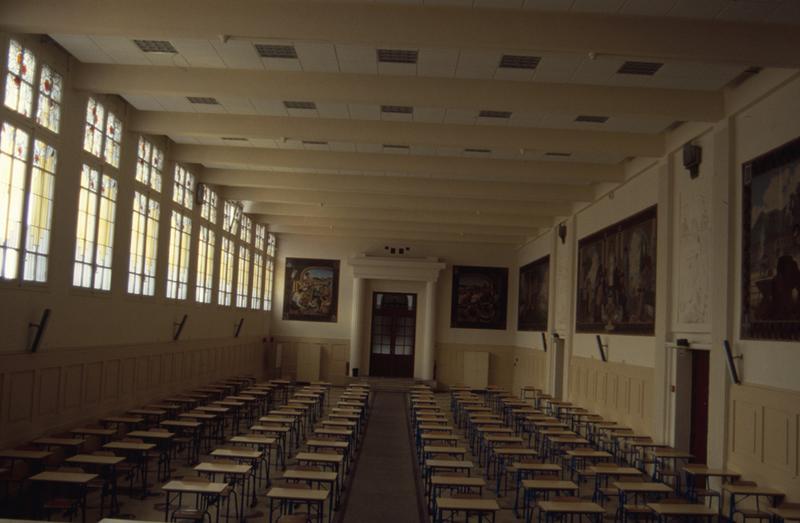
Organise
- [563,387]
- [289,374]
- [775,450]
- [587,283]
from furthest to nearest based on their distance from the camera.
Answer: [289,374] → [563,387] → [587,283] → [775,450]

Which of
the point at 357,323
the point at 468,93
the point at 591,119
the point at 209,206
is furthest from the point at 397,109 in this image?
the point at 357,323

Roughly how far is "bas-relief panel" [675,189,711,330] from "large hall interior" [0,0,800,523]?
67 mm

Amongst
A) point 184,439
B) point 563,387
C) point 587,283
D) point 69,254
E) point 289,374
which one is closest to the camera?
point 69,254

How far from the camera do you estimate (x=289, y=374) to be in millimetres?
32219

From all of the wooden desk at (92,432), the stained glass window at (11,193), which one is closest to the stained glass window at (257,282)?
the wooden desk at (92,432)

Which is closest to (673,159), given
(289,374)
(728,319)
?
(728,319)

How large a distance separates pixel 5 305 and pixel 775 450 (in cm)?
1127

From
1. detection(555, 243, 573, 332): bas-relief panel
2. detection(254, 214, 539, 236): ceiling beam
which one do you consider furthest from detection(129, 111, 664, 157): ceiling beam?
detection(254, 214, 539, 236): ceiling beam

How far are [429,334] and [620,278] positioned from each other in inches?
588

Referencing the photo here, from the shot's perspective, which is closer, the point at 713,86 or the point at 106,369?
the point at 713,86

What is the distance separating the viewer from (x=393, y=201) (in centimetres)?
2303

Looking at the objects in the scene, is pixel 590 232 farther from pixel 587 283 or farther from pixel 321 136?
pixel 321 136

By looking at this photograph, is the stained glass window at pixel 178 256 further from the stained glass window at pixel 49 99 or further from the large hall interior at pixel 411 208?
the stained glass window at pixel 49 99

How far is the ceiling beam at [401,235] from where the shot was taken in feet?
98.6
